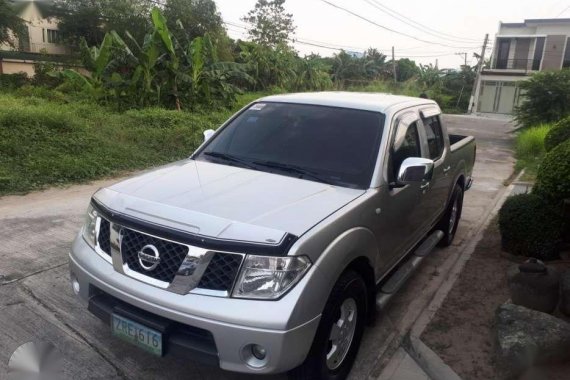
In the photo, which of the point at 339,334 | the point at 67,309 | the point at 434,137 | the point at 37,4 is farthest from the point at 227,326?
the point at 434,137

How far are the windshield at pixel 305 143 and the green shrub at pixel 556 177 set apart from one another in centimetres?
239

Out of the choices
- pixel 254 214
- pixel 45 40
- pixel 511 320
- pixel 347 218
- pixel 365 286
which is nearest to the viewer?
pixel 254 214

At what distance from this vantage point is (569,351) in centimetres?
315

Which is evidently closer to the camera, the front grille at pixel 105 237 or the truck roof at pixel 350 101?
the front grille at pixel 105 237

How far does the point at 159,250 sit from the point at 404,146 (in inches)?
86.8

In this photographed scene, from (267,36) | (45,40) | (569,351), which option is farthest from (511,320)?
(267,36)

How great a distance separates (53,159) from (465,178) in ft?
21.7

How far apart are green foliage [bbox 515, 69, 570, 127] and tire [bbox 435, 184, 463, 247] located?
12.2 meters

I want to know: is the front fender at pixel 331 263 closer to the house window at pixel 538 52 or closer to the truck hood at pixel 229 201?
the truck hood at pixel 229 201

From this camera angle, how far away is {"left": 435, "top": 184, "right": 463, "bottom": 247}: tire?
17.3 feet

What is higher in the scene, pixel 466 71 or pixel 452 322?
pixel 466 71

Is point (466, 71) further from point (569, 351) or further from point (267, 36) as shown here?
point (569, 351)

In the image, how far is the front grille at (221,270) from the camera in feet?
7.61

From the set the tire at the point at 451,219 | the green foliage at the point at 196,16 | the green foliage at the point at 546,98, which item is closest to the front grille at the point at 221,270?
the tire at the point at 451,219
